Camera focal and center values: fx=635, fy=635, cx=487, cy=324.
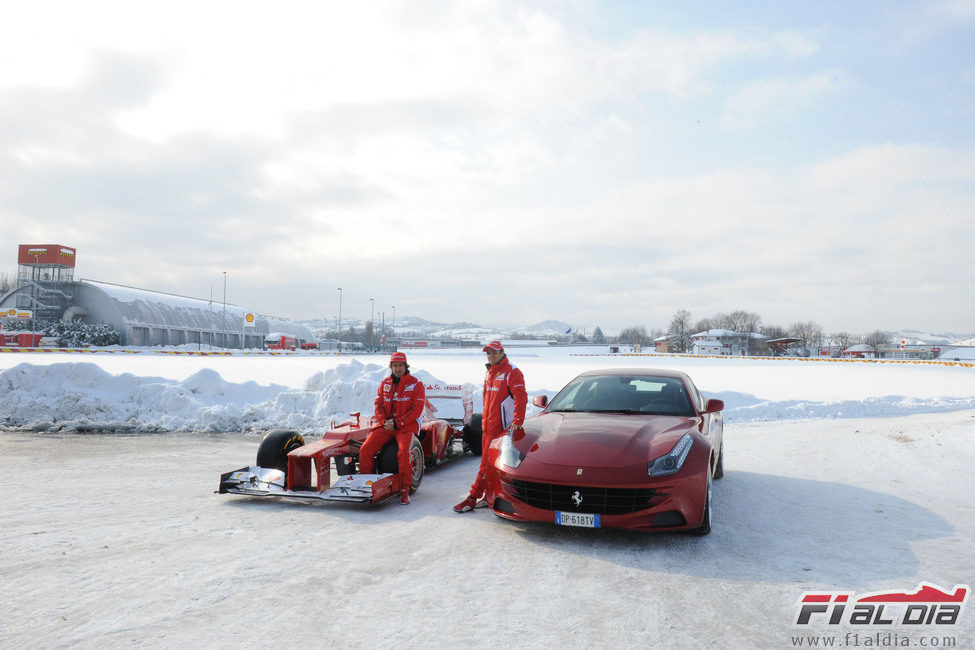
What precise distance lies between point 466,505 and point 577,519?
1.50 metres

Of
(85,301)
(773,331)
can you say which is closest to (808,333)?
Result: (773,331)

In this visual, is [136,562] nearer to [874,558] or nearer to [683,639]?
[683,639]

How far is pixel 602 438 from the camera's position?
5363 millimetres

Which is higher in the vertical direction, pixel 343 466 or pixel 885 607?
pixel 343 466

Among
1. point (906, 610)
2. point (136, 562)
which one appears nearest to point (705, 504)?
point (906, 610)

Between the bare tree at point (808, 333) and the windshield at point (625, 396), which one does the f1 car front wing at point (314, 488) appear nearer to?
the windshield at point (625, 396)

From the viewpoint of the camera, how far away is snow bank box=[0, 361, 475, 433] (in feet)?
38.8

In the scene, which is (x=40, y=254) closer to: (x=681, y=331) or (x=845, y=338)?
(x=681, y=331)

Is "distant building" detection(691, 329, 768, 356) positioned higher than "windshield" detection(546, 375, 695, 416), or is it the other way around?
"distant building" detection(691, 329, 768, 356)

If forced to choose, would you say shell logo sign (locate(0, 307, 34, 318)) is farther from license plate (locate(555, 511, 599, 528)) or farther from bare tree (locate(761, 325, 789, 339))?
bare tree (locate(761, 325, 789, 339))

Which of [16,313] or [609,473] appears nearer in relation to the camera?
[609,473]

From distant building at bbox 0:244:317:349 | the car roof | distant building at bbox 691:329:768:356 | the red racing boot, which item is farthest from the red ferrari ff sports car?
distant building at bbox 691:329:768:356

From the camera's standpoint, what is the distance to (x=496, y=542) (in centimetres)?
500

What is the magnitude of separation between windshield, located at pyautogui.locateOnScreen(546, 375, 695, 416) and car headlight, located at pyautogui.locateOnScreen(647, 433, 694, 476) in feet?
3.70
